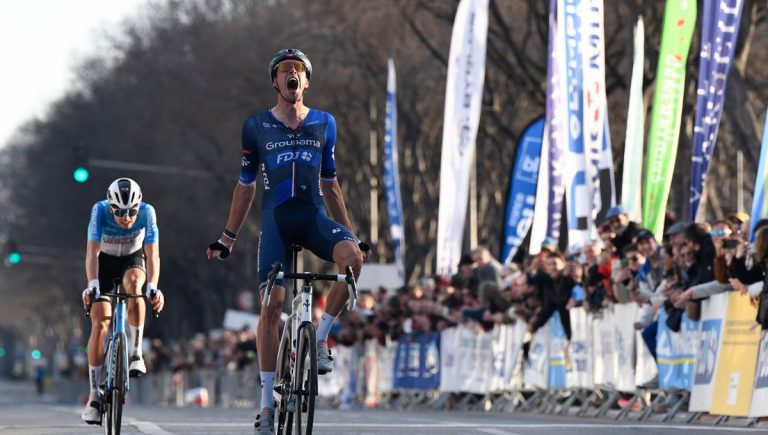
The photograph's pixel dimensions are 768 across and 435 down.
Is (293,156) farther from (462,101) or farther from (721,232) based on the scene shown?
(462,101)

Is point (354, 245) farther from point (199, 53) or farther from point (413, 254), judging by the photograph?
point (199, 53)

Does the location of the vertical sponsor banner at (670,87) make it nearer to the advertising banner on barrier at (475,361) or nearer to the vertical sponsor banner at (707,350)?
the advertising banner on barrier at (475,361)

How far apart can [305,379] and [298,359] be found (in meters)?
0.15

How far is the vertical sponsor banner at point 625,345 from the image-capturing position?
20078mm

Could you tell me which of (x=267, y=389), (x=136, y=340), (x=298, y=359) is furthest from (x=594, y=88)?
(x=298, y=359)

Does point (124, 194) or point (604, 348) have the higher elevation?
point (124, 194)

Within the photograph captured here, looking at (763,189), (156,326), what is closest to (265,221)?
(763,189)

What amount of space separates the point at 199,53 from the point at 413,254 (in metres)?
10.2

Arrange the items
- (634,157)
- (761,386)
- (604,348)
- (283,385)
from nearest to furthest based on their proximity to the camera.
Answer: (283,385) → (761,386) → (604,348) → (634,157)

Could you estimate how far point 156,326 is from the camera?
80938 millimetres

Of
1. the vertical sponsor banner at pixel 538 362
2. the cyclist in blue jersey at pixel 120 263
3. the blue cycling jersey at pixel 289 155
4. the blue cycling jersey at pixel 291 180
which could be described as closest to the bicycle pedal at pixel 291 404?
the blue cycling jersey at pixel 291 180

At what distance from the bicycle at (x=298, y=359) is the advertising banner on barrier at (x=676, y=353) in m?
7.44

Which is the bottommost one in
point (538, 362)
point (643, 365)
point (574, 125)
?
point (643, 365)

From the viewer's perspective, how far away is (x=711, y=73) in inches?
864
